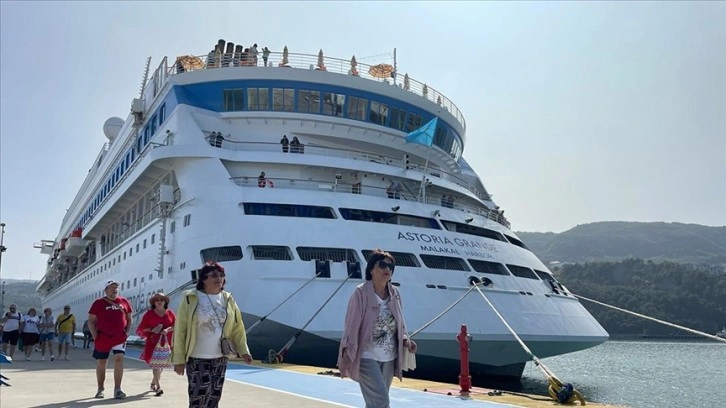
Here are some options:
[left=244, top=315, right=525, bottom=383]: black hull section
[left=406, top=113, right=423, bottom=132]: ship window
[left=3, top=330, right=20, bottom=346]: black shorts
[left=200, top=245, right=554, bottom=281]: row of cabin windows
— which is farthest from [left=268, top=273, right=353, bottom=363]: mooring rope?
[left=406, top=113, right=423, bottom=132]: ship window

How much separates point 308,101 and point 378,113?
249 cm

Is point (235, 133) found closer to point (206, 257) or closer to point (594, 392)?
point (206, 257)

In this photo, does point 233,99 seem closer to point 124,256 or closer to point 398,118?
point 398,118

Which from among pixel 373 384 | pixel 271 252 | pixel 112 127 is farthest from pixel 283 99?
pixel 112 127

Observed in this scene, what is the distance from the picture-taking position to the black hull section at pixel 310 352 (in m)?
13.9

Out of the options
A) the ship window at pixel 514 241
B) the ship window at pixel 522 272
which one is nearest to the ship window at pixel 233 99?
the ship window at pixel 514 241

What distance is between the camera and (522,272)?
17578 mm

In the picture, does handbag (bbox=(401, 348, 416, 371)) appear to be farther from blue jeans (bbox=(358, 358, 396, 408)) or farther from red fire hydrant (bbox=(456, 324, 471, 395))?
red fire hydrant (bbox=(456, 324, 471, 395))

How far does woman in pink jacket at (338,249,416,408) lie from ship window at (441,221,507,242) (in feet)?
42.0

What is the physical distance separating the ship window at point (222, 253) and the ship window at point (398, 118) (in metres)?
8.58

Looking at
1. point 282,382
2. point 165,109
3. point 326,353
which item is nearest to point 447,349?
point 326,353

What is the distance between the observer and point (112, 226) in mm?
33625

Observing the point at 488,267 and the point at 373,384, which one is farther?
the point at 488,267

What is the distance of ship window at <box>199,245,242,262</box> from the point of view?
15.1m
